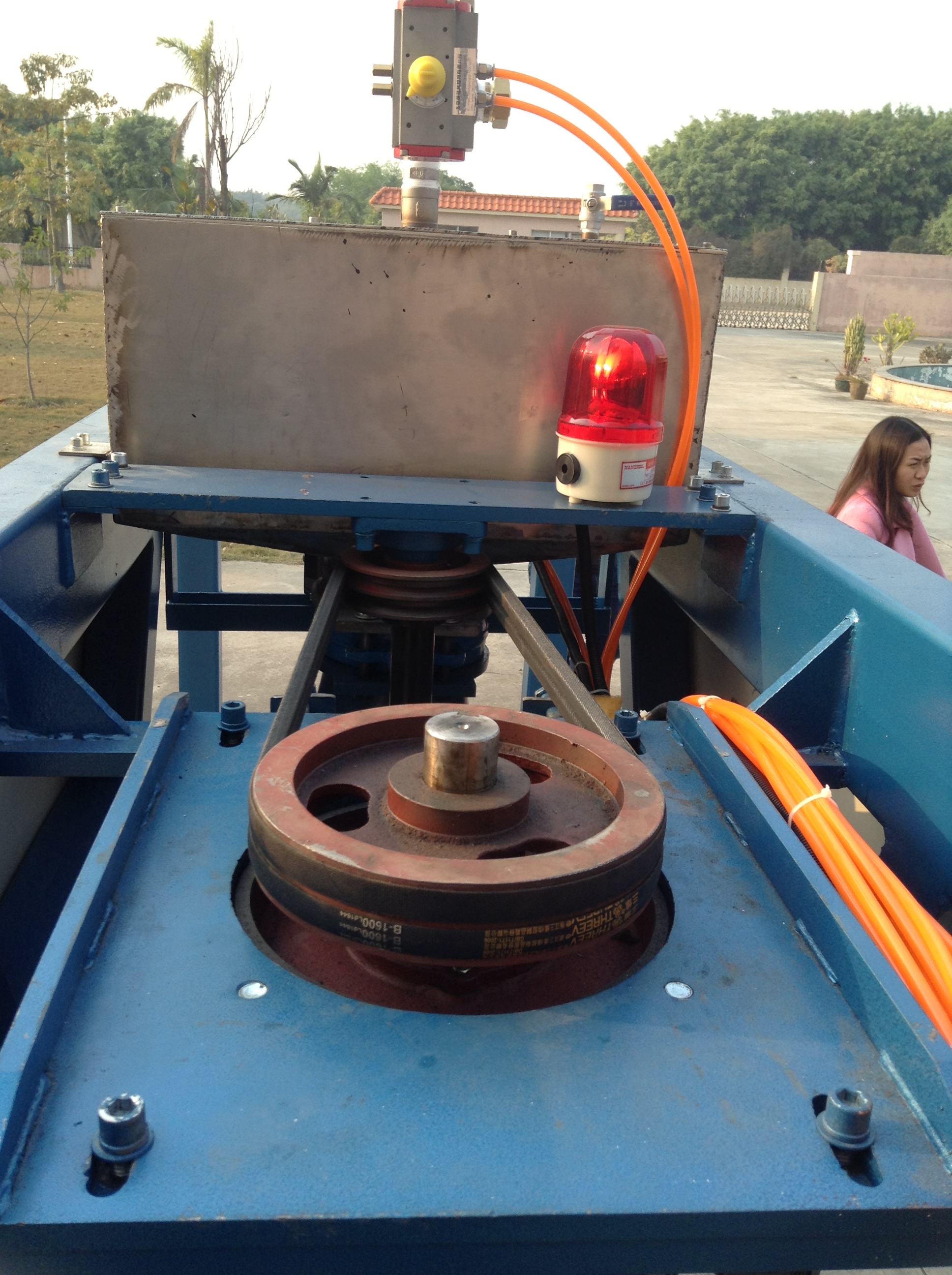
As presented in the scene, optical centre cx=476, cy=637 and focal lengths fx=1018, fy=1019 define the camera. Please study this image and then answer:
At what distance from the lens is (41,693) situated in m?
1.80

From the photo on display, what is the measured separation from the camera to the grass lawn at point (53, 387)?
9.61 m

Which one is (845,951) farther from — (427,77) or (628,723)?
(427,77)

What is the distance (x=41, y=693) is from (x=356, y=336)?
1053mm

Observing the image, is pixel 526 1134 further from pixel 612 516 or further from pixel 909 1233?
pixel 612 516

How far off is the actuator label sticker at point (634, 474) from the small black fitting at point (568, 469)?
0.31ft

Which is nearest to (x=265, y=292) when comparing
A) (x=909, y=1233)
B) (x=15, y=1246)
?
(x=15, y=1246)

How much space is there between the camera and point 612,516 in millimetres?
2146

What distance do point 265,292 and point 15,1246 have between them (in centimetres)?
191

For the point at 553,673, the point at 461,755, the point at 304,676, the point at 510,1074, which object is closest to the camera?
the point at 510,1074

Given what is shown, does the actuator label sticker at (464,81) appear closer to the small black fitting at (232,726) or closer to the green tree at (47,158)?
the small black fitting at (232,726)

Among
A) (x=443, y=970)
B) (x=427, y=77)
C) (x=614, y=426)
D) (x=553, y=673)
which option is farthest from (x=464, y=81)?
(x=443, y=970)

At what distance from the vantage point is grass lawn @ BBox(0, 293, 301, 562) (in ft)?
31.5

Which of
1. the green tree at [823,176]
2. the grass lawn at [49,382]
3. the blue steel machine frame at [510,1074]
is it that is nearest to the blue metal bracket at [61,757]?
the blue steel machine frame at [510,1074]

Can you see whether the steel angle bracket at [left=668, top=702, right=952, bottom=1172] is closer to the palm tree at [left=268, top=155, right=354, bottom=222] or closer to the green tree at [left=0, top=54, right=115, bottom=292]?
the green tree at [left=0, top=54, right=115, bottom=292]
